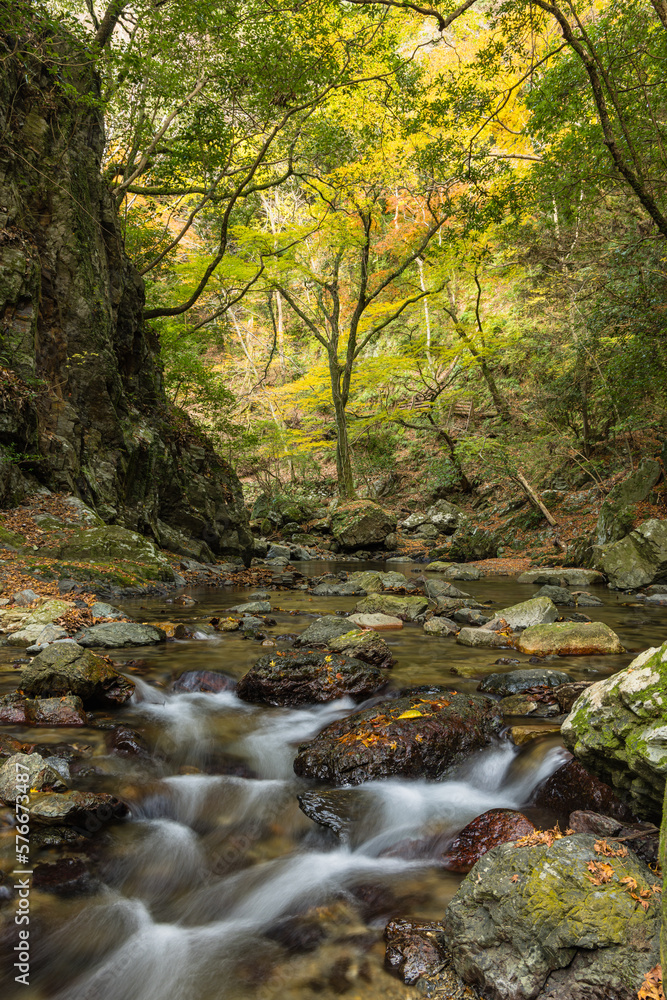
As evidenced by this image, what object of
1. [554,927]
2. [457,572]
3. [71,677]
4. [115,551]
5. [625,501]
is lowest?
[457,572]

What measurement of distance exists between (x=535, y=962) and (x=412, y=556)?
602 inches

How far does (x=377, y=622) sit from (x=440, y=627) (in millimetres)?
870

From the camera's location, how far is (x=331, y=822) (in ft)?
10.2

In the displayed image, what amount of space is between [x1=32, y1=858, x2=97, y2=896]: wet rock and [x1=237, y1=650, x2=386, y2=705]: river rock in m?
2.22

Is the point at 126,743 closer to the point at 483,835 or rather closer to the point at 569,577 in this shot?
the point at 483,835

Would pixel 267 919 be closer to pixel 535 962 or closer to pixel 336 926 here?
pixel 336 926

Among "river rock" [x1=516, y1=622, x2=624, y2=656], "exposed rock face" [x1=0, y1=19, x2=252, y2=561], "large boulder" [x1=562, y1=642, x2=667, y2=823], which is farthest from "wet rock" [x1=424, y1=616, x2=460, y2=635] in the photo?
"exposed rock face" [x1=0, y1=19, x2=252, y2=561]

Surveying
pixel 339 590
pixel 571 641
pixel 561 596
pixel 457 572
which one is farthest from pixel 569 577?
pixel 571 641

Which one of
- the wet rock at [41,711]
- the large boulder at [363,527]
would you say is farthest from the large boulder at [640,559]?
the wet rock at [41,711]

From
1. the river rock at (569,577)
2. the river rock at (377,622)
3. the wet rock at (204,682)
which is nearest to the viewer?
the wet rock at (204,682)

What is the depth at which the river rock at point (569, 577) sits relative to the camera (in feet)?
36.1

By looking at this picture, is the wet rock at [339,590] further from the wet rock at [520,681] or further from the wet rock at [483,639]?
the wet rock at [520,681]

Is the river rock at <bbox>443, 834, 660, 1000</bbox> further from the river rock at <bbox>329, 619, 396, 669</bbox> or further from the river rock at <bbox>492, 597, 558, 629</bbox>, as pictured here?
the river rock at <bbox>492, 597, 558, 629</bbox>

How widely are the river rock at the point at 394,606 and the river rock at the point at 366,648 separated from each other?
86.9 inches
